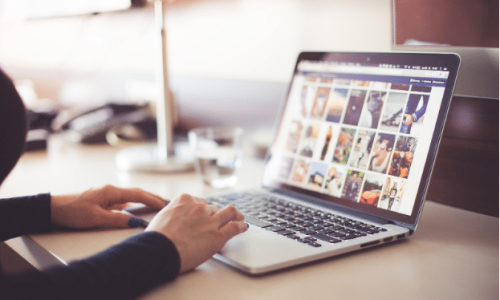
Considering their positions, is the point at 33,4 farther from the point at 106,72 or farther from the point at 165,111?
the point at 165,111

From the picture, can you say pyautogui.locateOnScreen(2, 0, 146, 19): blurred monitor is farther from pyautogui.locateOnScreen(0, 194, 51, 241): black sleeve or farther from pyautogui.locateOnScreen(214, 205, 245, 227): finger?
pyautogui.locateOnScreen(214, 205, 245, 227): finger

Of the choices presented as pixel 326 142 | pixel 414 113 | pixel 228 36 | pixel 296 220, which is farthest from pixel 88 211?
pixel 228 36

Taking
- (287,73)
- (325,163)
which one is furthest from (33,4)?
(325,163)

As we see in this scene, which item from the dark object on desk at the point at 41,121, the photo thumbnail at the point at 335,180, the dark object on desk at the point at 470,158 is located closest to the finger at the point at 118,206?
the photo thumbnail at the point at 335,180

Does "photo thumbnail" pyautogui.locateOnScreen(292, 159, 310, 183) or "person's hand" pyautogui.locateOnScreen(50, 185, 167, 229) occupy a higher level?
"photo thumbnail" pyautogui.locateOnScreen(292, 159, 310, 183)

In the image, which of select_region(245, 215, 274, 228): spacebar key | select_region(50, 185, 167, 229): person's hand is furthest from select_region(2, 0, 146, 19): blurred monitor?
select_region(245, 215, 274, 228): spacebar key

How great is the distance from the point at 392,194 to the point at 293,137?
26 cm

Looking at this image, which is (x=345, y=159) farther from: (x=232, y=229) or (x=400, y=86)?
(x=232, y=229)

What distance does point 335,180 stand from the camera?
81 cm

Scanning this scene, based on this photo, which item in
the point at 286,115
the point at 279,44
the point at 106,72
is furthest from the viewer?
the point at 106,72

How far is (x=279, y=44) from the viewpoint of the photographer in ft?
4.30

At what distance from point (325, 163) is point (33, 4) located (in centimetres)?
153

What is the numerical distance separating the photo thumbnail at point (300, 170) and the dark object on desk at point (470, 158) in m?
0.26

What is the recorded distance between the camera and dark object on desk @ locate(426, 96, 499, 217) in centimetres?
82
